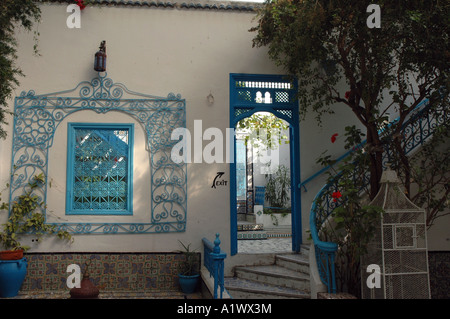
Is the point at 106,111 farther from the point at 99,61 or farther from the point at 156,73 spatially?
the point at 156,73

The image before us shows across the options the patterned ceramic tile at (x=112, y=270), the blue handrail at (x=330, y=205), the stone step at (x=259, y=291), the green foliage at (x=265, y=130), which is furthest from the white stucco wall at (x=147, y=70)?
the green foliage at (x=265, y=130)

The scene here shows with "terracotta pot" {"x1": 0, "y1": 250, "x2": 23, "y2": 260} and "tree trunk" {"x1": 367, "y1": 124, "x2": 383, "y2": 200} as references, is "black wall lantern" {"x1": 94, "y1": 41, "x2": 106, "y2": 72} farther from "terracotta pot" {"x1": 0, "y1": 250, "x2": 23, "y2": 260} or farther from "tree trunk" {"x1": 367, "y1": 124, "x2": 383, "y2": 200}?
"tree trunk" {"x1": 367, "y1": 124, "x2": 383, "y2": 200}

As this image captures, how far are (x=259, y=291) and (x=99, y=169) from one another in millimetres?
3041

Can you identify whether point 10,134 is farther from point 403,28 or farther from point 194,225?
point 403,28

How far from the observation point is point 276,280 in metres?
6.15

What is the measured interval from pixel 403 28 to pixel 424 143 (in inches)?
68.7

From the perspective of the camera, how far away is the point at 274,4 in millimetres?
6223

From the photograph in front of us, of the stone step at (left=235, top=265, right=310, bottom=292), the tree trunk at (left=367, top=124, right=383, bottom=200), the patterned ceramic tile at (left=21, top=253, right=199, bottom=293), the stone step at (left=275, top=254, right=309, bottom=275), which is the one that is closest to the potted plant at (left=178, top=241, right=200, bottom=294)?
the patterned ceramic tile at (left=21, top=253, right=199, bottom=293)

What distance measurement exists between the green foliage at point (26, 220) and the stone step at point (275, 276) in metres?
2.74

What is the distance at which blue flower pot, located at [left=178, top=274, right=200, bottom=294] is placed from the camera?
6.20m

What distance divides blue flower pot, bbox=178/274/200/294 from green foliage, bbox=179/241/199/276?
3.8 inches

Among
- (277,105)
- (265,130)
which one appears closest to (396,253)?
(277,105)

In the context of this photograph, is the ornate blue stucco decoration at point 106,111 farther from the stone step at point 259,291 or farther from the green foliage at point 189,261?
the stone step at point 259,291
